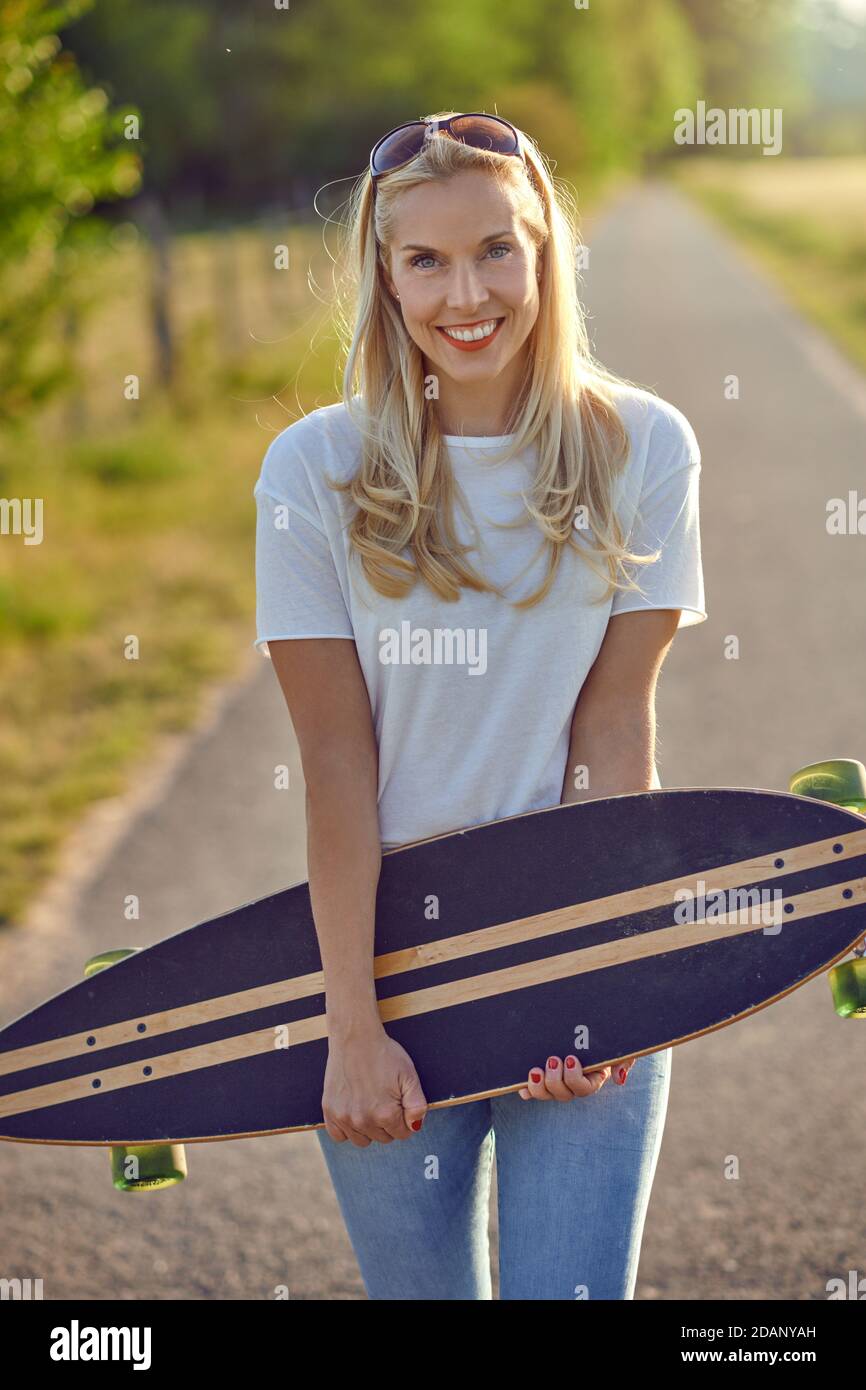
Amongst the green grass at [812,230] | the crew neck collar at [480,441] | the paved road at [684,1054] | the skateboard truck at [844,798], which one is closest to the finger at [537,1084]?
the skateboard truck at [844,798]

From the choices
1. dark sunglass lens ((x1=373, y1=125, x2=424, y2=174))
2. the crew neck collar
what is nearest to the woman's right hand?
the crew neck collar

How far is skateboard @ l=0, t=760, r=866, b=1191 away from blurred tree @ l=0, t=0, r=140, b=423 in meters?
5.11

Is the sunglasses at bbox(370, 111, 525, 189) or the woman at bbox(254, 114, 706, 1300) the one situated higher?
the sunglasses at bbox(370, 111, 525, 189)

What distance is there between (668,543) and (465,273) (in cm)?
47

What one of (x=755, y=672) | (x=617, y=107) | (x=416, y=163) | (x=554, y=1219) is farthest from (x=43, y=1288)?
(x=617, y=107)

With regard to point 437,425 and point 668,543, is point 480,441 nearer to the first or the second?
point 437,425

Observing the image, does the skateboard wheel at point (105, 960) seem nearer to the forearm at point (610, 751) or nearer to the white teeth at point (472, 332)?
the forearm at point (610, 751)

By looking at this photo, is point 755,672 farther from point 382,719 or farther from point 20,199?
point 382,719

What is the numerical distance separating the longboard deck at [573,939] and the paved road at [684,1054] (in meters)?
1.19

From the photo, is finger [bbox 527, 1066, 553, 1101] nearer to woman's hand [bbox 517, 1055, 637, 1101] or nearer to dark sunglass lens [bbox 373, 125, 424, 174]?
woman's hand [bbox 517, 1055, 637, 1101]

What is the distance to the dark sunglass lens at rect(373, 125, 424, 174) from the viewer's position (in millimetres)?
1916

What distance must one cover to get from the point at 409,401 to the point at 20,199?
509 cm

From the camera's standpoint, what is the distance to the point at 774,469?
10.6 m

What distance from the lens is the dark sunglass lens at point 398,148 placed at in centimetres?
192
